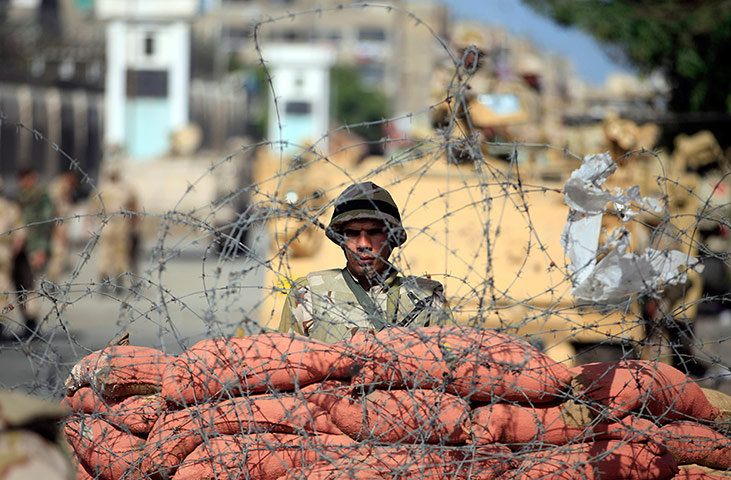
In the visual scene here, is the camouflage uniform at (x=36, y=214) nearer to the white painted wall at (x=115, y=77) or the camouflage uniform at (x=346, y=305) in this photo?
the camouflage uniform at (x=346, y=305)

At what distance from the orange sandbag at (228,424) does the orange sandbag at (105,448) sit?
6 cm

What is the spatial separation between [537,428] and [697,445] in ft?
1.77

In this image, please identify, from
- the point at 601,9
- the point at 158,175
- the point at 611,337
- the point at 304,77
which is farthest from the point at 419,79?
the point at 611,337

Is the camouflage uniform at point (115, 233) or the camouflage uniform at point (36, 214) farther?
the camouflage uniform at point (115, 233)

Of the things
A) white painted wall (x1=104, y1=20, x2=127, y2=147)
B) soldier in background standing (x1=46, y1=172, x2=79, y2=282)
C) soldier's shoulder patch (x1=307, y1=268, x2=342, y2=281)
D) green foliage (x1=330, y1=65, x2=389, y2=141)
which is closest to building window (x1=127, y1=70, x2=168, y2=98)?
white painted wall (x1=104, y1=20, x2=127, y2=147)

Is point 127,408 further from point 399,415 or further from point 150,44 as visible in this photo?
point 150,44

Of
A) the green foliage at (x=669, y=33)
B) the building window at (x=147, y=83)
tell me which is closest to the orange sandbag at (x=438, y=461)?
the green foliage at (x=669, y=33)

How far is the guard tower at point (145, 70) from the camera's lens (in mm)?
32188

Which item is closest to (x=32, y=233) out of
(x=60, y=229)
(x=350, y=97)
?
(x=60, y=229)

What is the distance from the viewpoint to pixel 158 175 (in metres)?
21.8

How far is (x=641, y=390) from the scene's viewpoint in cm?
289

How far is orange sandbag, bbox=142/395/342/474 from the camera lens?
2752 millimetres

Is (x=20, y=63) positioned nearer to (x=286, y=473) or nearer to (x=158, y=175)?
(x=158, y=175)

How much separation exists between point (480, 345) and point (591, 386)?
40cm
